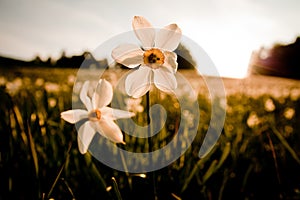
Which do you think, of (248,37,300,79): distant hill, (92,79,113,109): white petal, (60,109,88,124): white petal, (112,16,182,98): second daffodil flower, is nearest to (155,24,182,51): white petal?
(112,16,182,98): second daffodil flower

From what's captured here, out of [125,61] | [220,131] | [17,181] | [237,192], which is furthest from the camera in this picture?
[220,131]

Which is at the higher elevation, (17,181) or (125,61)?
(125,61)

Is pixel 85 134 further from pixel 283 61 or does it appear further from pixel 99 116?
pixel 283 61

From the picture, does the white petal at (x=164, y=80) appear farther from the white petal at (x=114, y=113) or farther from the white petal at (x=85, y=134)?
the white petal at (x=85, y=134)

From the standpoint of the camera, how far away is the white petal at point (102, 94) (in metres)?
0.85

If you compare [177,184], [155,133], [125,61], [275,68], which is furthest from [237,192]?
[275,68]

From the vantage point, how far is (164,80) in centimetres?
79

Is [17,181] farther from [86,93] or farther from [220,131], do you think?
[220,131]

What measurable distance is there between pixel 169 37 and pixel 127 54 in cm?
12

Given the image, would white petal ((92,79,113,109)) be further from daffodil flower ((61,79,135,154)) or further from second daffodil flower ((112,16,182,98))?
second daffodil flower ((112,16,182,98))

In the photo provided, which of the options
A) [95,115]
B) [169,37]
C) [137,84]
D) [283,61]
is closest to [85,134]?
[95,115]

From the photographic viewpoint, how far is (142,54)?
31.3 inches

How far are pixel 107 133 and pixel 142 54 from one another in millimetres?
236

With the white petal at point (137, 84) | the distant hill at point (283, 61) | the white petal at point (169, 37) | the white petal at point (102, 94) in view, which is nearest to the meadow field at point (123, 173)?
the white petal at point (102, 94)
